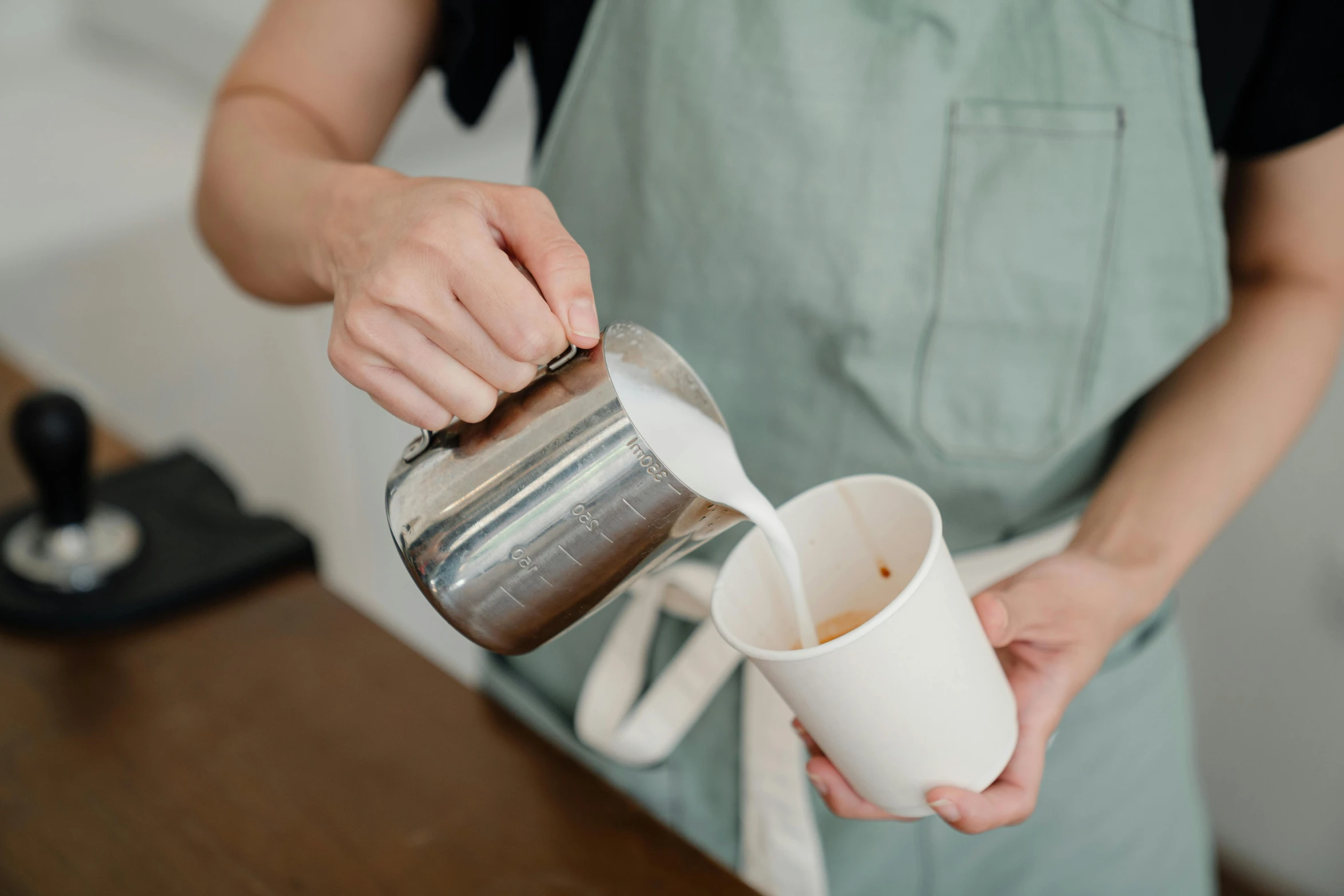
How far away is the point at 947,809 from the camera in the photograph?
0.54 meters

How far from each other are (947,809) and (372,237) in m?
0.39

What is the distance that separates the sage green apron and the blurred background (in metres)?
0.74

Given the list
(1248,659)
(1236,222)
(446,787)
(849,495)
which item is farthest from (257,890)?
(1248,659)

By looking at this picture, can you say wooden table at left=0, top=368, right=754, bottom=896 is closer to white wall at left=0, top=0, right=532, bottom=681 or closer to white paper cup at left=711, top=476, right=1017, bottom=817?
white paper cup at left=711, top=476, right=1017, bottom=817

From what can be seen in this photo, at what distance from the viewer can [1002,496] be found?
78 centimetres

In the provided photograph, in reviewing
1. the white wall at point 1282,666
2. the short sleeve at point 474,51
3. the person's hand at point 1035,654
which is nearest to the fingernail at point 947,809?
the person's hand at point 1035,654

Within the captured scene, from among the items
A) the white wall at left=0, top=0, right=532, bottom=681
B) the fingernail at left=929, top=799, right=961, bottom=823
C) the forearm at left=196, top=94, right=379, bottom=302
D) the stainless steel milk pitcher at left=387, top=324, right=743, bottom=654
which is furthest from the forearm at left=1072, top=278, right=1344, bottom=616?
the white wall at left=0, top=0, right=532, bottom=681

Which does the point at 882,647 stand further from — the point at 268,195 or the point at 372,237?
the point at 268,195

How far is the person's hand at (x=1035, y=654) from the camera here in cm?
56

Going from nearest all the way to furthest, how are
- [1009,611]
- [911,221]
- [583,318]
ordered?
[583,318]
[1009,611]
[911,221]

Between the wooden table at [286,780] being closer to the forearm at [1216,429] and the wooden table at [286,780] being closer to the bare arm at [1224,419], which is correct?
the bare arm at [1224,419]

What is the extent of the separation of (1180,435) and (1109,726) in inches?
9.8

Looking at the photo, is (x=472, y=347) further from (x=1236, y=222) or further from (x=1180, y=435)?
(x=1236, y=222)

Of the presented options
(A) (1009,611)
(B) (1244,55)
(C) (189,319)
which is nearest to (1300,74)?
(B) (1244,55)
